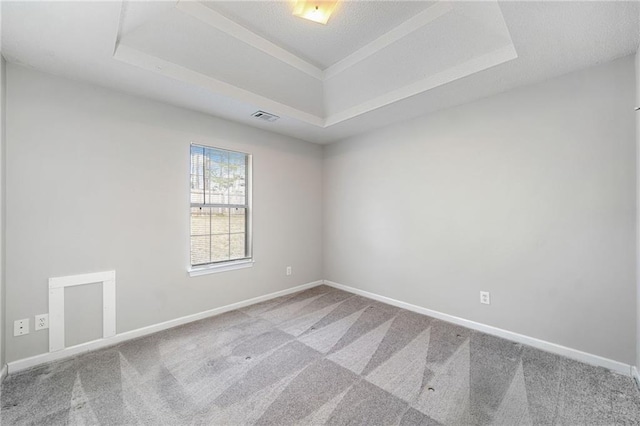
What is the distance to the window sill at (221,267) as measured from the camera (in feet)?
9.61

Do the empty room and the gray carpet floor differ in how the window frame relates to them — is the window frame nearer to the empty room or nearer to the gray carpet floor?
the empty room

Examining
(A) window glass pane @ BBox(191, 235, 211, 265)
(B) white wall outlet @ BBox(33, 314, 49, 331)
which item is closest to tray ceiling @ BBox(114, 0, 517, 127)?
(A) window glass pane @ BBox(191, 235, 211, 265)

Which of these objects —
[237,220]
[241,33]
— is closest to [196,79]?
[241,33]

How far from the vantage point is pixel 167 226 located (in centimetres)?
273

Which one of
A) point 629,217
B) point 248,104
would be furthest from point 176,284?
point 629,217

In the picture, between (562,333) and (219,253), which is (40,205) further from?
(562,333)

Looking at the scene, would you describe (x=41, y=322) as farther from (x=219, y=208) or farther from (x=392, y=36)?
(x=392, y=36)

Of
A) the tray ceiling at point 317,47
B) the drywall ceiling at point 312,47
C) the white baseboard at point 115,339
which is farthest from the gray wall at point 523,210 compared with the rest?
the white baseboard at point 115,339

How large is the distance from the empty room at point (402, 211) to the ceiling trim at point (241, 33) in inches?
0.6

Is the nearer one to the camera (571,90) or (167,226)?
(571,90)

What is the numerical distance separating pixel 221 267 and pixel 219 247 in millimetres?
251

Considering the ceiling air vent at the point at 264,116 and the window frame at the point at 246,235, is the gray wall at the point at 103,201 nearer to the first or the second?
the window frame at the point at 246,235

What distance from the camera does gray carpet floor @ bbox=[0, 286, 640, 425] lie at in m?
1.56

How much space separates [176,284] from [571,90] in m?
4.14
